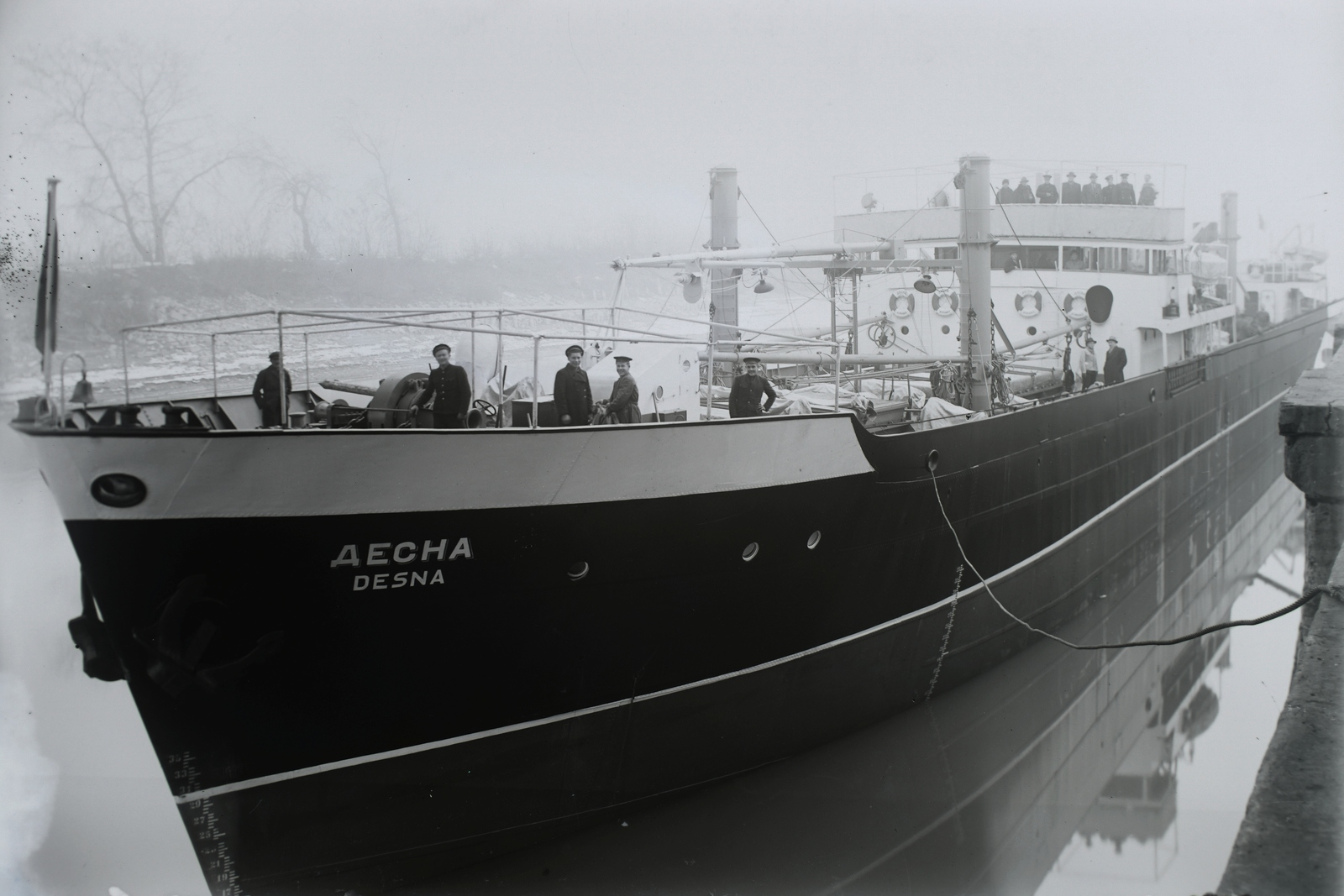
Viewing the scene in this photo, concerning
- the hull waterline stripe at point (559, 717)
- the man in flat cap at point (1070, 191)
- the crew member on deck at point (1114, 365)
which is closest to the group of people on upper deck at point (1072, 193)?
the man in flat cap at point (1070, 191)

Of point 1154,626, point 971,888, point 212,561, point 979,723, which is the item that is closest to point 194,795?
point 212,561

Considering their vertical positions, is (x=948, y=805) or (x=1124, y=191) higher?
(x=1124, y=191)

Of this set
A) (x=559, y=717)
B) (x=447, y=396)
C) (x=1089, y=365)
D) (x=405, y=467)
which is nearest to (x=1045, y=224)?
(x=1089, y=365)

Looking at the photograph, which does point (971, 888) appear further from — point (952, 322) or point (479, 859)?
point (952, 322)

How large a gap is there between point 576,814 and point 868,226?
1062 centimetres

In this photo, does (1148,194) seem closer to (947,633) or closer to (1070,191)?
(1070,191)

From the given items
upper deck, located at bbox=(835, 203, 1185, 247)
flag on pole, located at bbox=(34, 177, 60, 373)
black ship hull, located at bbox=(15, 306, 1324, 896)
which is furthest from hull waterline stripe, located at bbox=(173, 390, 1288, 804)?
upper deck, located at bbox=(835, 203, 1185, 247)

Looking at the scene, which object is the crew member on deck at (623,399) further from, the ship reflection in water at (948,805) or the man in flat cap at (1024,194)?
the man in flat cap at (1024,194)

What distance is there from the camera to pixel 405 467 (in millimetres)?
5973

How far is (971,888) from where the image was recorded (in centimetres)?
747

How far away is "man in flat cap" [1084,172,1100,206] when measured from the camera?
15.8m

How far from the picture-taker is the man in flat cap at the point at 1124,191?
1603cm

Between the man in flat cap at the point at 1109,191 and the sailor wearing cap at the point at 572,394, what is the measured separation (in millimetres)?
12455

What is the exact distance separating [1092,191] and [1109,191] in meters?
0.34
